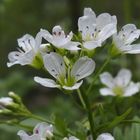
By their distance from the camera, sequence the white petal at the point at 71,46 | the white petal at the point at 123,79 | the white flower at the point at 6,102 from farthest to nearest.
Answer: the white petal at the point at 123,79 → the white flower at the point at 6,102 → the white petal at the point at 71,46

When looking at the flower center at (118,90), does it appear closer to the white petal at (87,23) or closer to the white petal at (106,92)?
the white petal at (106,92)

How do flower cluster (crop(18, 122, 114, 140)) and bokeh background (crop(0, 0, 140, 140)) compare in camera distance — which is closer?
flower cluster (crop(18, 122, 114, 140))

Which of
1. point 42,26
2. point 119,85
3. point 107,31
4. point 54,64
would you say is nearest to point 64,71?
point 54,64

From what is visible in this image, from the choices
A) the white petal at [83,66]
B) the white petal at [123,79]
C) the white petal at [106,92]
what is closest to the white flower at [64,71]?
the white petal at [83,66]

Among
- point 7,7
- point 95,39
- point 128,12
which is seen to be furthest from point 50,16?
point 95,39

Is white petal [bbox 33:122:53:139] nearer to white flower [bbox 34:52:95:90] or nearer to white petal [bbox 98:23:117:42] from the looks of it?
white flower [bbox 34:52:95:90]

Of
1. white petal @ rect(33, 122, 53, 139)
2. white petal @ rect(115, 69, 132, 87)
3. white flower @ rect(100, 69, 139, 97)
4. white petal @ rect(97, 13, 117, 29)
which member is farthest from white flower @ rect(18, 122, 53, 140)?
white petal @ rect(115, 69, 132, 87)

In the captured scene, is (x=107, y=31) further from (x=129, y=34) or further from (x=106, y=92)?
(x=106, y=92)
